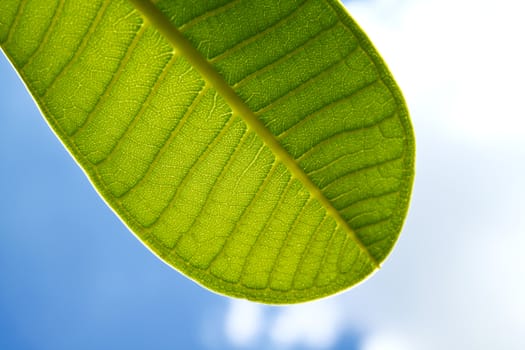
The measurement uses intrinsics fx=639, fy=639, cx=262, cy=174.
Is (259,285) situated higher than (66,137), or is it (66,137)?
(66,137)

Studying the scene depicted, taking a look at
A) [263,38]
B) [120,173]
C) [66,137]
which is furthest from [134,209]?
[263,38]

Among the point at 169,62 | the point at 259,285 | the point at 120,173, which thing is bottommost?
the point at 259,285

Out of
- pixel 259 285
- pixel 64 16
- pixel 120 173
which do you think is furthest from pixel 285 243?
pixel 64 16

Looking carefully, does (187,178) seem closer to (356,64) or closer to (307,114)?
(307,114)

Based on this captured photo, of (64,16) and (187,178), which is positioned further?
(187,178)
